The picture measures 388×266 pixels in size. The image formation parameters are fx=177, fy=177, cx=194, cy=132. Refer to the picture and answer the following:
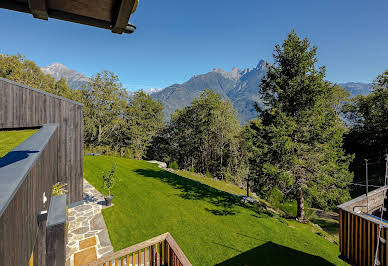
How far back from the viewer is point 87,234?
595 centimetres

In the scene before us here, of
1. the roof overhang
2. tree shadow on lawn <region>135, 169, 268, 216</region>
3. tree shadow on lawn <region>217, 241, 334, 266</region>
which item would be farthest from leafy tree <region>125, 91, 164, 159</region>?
the roof overhang

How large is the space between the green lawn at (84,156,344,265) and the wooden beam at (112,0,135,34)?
6.10 meters

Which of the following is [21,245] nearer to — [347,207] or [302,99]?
[347,207]

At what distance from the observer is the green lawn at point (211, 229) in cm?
567

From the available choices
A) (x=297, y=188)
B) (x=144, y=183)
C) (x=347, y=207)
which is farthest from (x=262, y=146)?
(x=144, y=183)

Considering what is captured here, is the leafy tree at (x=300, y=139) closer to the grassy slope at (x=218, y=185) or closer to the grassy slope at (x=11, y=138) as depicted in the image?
the grassy slope at (x=218, y=185)

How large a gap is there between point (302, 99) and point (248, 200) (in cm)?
641

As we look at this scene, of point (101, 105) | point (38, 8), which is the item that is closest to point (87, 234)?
point (38, 8)

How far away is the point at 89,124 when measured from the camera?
22078 millimetres

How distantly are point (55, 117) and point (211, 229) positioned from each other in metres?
7.74

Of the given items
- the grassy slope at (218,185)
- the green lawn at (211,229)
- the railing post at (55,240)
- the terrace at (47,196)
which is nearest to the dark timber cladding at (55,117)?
the terrace at (47,196)

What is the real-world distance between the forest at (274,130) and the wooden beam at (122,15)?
21.8ft

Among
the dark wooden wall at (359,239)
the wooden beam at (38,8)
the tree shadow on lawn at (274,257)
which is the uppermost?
the wooden beam at (38,8)

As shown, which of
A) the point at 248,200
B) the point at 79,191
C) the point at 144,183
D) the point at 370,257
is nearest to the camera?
the point at 370,257
